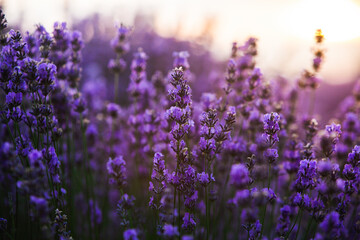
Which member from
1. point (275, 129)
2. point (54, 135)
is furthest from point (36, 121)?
point (275, 129)

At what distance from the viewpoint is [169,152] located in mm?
3100

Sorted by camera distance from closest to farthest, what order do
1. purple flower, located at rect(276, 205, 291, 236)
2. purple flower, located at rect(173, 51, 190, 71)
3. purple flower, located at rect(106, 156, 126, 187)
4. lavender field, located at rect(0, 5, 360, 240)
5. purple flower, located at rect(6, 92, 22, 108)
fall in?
lavender field, located at rect(0, 5, 360, 240) < purple flower, located at rect(6, 92, 22, 108) < purple flower, located at rect(106, 156, 126, 187) < purple flower, located at rect(276, 205, 291, 236) < purple flower, located at rect(173, 51, 190, 71)

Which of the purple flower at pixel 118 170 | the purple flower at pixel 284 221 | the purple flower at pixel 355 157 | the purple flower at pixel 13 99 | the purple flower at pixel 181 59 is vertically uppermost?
the purple flower at pixel 181 59

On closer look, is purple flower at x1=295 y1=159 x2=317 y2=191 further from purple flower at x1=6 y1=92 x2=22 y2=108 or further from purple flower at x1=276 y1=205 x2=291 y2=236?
purple flower at x1=6 y1=92 x2=22 y2=108

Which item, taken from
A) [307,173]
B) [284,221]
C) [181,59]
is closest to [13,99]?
[181,59]

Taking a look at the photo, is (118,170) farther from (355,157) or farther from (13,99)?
(355,157)

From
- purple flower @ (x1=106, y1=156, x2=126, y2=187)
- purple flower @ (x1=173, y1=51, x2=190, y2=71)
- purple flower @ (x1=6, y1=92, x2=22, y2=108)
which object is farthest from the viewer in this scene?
purple flower @ (x1=173, y1=51, x2=190, y2=71)

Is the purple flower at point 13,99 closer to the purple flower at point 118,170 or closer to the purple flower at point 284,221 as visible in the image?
the purple flower at point 118,170

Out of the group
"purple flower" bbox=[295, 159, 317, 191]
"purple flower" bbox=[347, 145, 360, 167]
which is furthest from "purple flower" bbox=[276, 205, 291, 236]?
"purple flower" bbox=[347, 145, 360, 167]

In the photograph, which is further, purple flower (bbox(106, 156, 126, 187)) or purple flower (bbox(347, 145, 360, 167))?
purple flower (bbox(106, 156, 126, 187))

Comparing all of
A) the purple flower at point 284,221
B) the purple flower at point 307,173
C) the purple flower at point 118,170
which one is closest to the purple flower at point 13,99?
the purple flower at point 118,170

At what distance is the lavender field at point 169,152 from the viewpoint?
1.87 metres

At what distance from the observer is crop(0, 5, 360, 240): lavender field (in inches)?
73.4

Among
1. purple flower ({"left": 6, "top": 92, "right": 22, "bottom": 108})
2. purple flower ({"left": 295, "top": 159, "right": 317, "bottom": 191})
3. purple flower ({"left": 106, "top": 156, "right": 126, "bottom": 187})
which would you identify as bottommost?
purple flower ({"left": 295, "top": 159, "right": 317, "bottom": 191})
